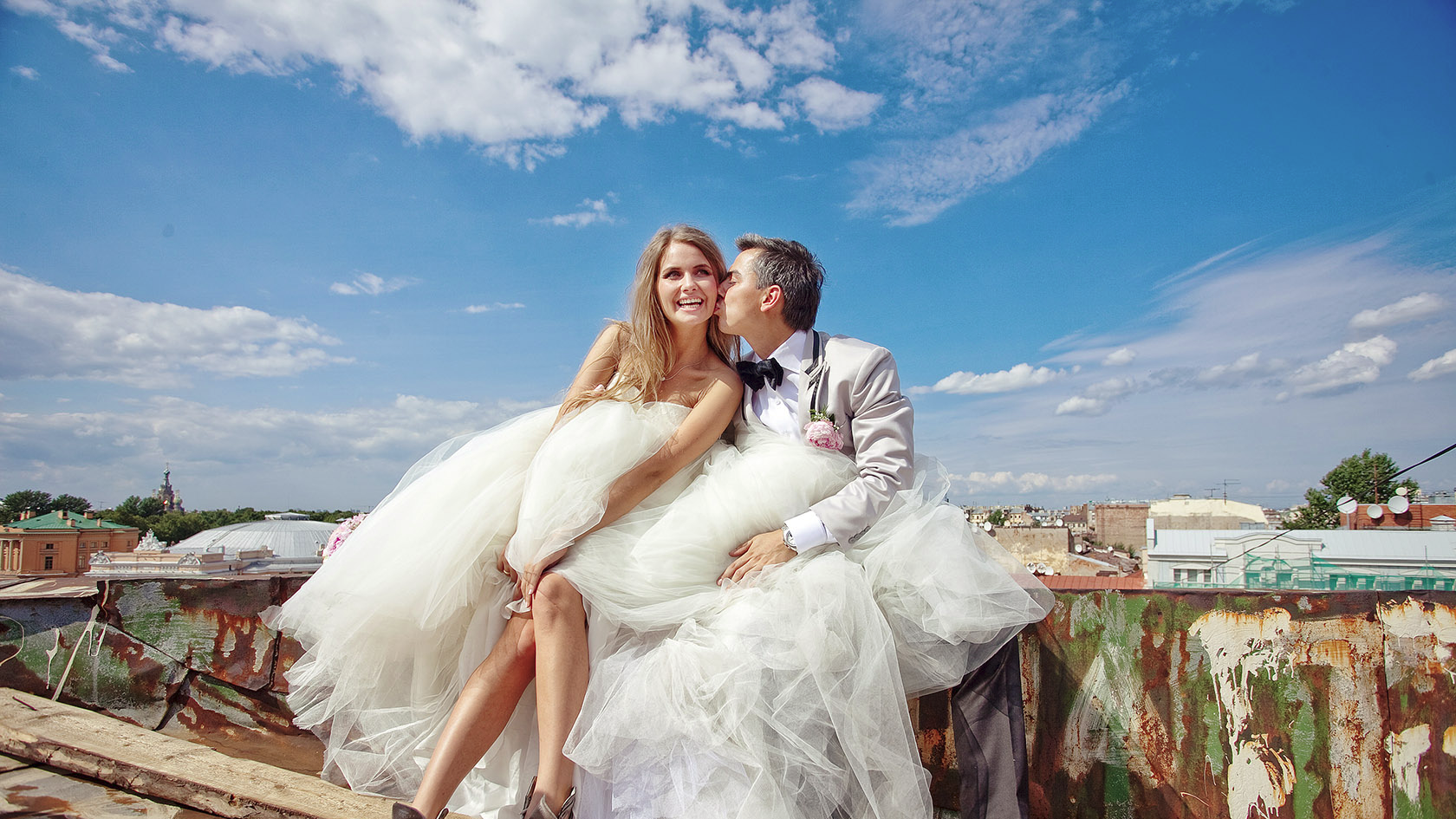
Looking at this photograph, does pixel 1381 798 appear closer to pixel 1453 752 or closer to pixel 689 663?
pixel 1453 752

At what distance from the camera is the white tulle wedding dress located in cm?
181

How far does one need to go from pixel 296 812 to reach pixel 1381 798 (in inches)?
115

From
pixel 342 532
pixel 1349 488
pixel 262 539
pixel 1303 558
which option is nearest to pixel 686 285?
pixel 342 532

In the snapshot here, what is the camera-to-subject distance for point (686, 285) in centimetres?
275

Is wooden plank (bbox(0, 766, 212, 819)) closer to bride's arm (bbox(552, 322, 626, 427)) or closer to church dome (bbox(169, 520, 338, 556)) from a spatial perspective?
bride's arm (bbox(552, 322, 626, 427))

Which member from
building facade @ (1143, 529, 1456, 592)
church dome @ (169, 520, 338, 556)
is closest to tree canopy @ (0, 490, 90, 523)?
church dome @ (169, 520, 338, 556)

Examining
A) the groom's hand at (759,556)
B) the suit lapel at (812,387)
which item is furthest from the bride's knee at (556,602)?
the suit lapel at (812,387)

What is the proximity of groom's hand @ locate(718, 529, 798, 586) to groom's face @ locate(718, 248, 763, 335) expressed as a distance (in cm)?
90

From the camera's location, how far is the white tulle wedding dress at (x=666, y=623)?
1.81 meters

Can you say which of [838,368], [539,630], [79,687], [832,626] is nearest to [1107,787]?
[832,626]

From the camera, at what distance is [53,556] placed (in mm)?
64500

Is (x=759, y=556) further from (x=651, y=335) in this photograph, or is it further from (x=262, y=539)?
(x=262, y=539)

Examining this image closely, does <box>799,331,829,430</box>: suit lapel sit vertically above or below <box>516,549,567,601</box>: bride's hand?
above

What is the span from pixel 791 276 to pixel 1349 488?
8148 cm
